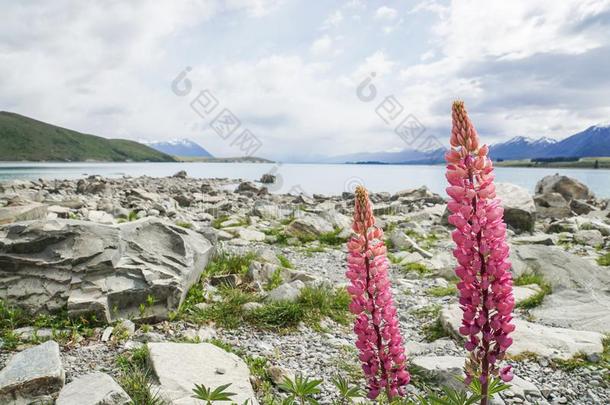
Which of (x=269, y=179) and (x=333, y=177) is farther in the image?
(x=333, y=177)

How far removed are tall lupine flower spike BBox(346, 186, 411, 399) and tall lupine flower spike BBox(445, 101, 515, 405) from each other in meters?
0.60

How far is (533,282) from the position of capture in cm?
959

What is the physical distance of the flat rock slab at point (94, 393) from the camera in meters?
4.02

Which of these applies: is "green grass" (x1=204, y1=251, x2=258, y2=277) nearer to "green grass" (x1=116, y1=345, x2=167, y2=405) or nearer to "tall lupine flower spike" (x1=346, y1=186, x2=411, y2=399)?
"green grass" (x1=116, y1=345, x2=167, y2=405)

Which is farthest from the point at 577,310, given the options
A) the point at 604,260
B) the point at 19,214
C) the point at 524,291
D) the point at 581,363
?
the point at 19,214

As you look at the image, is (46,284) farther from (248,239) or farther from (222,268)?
(248,239)

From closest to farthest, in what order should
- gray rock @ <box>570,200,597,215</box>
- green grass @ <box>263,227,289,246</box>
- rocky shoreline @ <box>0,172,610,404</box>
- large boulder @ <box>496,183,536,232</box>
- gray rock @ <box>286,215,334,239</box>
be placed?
rocky shoreline @ <box>0,172,610,404</box> < green grass @ <box>263,227,289,246</box> < gray rock @ <box>286,215,334,239</box> < large boulder @ <box>496,183,536,232</box> < gray rock @ <box>570,200,597,215</box>

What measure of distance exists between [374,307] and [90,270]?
18.2ft

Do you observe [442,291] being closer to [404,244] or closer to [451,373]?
[451,373]

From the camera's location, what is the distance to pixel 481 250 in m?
2.89

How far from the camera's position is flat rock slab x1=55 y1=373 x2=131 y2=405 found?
402 cm

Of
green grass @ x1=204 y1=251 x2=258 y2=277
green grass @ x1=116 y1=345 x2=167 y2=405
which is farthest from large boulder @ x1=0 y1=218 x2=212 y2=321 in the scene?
green grass @ x1=116 y1=345 x2=167 y2=405

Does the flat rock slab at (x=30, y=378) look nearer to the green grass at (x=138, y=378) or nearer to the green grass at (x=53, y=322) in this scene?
the green grass at (x=138, y=378)

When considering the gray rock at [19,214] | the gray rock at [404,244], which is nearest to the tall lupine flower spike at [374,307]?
the gray rock at [404,244]
